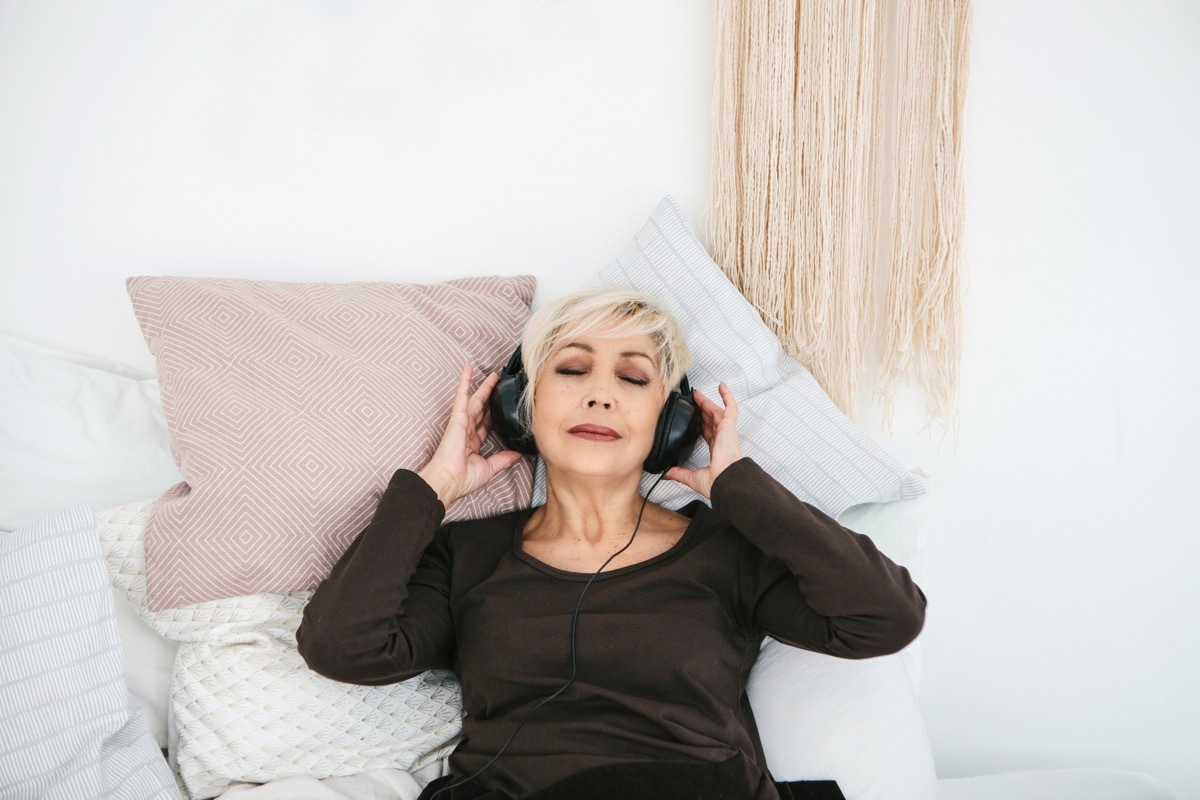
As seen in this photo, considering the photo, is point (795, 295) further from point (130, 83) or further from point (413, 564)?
point (130, 83)

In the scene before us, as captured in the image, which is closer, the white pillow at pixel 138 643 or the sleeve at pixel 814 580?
the sleeve at pixel 814 580

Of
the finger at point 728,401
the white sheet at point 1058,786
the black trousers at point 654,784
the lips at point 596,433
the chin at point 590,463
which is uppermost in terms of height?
the finger at point 728,401

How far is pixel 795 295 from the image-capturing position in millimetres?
1506

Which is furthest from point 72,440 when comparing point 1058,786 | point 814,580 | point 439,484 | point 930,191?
point 1058,786

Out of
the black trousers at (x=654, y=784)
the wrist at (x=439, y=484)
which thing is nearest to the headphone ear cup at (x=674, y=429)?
the wrist at (x=439, y=484)

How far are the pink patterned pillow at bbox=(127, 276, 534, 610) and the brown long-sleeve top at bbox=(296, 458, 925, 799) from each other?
0.09m

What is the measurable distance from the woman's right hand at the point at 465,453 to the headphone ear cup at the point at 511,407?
1.0 inches

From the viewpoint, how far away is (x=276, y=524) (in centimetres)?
122

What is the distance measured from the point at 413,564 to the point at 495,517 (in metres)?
0.22

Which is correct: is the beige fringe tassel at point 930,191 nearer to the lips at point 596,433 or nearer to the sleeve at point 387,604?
the lips at point 596,433

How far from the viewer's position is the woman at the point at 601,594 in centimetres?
112

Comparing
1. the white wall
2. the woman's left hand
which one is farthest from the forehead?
the white wall

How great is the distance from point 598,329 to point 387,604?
1.73 feet

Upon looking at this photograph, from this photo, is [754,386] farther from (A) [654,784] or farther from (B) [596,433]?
(A) [654,784]
